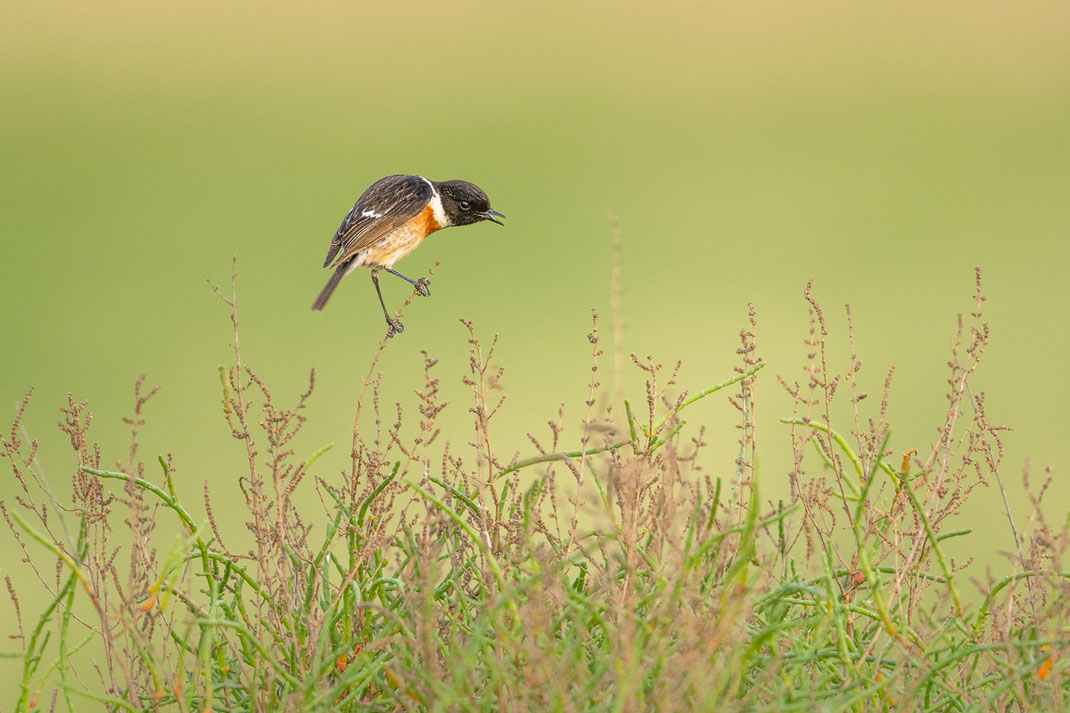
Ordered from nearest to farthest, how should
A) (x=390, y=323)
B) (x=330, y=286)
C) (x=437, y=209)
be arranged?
(x=390, y=323), (x=330, y=286), (x=437, y=209)

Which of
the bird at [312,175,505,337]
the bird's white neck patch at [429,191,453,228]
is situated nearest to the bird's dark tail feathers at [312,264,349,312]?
the bird at [312,175,505,337]

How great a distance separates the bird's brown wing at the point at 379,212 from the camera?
4.30m

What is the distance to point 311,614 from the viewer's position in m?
2.35

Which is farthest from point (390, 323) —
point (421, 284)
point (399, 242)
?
point (399, 242)

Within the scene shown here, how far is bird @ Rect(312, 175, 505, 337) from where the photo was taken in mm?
4305

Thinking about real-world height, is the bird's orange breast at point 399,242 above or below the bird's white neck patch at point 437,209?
below

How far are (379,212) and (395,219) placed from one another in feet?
0.31

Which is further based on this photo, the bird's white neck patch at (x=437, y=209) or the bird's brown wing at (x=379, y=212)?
the bird's white neck patch at (x=437, y=209)

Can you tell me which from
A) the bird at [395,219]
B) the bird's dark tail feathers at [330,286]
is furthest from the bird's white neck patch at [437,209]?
the bird's dark tail feathers at [330,286]

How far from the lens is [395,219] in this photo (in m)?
4.36

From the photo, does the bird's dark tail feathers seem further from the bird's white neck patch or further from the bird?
the bird's white neck patch

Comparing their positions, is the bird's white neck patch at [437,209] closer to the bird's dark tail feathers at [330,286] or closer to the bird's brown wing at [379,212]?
the bird's brown wing at [379,212]

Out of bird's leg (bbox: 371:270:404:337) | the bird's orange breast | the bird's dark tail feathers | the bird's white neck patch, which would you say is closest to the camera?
bird's leg (bbox: 371:270:404:337)

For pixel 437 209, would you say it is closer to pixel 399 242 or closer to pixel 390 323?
pixel 399 242
